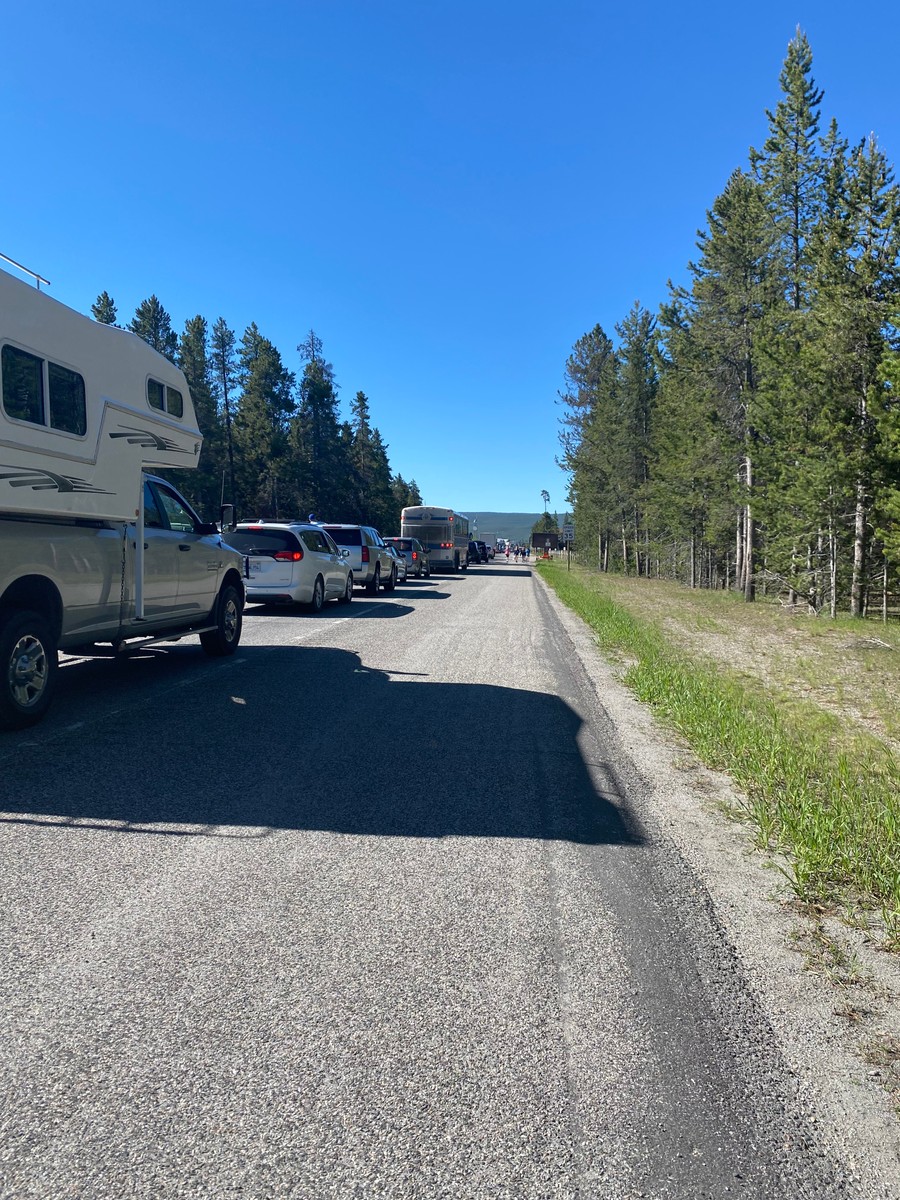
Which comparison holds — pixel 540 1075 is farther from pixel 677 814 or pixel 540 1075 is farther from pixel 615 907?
pixel 677 814

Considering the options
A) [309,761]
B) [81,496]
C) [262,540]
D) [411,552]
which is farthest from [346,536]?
[309,761]

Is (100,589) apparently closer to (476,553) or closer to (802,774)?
(802,774)

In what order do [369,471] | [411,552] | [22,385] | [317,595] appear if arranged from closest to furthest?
[22,385] → [317,595] → [411,552] → [369,471]

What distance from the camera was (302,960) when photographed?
2994mm

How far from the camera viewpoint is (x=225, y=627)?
1018 centimetres

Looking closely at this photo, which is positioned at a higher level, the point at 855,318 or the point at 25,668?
the point at 855,318

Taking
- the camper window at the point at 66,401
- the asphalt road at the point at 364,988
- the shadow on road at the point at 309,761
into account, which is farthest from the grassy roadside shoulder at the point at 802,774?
the camper window at the point at 66,401

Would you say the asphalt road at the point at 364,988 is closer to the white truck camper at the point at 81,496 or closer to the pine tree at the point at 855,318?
the white truck camper at the point at 81,496

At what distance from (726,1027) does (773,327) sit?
26.0 metres

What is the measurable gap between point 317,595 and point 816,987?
14027 millimetres

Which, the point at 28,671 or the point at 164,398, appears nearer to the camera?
the point at 28,671

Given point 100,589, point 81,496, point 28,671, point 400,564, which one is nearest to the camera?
point 28,671

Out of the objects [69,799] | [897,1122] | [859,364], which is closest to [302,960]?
[897,1122]

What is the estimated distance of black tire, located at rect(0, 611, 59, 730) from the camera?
19.3ft
